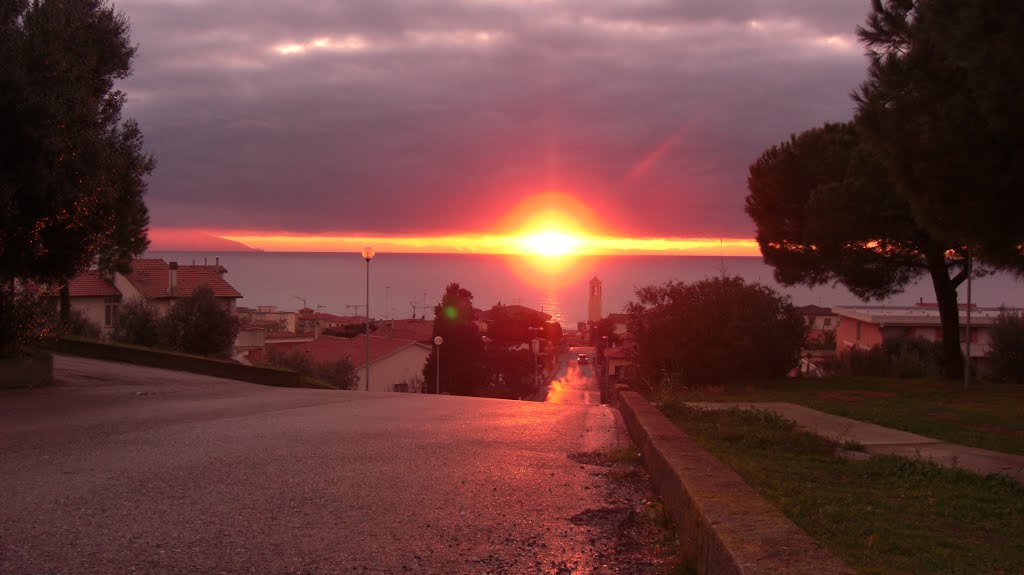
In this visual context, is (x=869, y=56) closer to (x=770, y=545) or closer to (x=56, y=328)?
(x=770, y=545)

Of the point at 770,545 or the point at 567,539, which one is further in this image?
the point at 567,539

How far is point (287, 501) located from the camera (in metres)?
5.56

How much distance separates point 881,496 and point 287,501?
4.02 metres

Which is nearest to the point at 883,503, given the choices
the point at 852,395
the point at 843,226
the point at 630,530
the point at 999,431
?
the point at 630,530

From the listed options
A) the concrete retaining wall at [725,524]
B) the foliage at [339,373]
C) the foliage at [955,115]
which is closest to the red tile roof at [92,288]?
the foliage at [339,373]

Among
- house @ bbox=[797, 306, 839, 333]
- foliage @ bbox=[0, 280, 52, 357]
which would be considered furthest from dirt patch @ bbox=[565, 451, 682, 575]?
house @ bbox=[797, 306, 839, 333]

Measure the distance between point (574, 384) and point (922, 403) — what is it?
38853 millimetres

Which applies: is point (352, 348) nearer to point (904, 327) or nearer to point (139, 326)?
point (139, 326)

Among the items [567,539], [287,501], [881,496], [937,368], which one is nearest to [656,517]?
[567,539]

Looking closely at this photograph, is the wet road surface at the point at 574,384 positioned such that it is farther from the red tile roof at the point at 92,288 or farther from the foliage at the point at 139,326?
the red tile roof at the point at 92,288

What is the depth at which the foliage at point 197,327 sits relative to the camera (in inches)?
1214

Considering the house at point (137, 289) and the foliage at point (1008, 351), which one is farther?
the house at point (137, 289)

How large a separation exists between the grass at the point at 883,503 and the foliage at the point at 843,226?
1209 centimetres

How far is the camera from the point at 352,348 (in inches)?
1938
